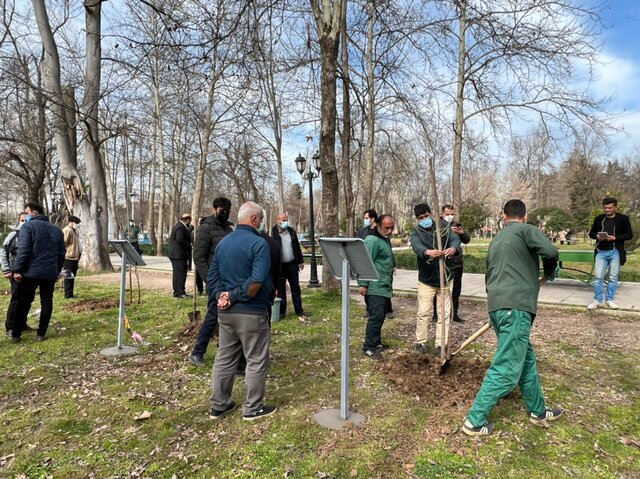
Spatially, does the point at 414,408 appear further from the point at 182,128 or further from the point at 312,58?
the point at 182,128

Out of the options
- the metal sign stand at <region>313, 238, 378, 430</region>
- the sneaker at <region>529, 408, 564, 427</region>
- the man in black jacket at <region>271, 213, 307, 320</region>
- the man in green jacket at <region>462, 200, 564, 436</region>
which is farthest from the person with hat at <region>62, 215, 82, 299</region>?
the sneaker at <region>529, 408, 564, 427</region>

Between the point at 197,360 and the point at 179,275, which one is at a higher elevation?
the point at 179,275

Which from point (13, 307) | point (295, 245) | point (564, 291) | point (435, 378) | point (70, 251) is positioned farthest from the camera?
point (564, 291)

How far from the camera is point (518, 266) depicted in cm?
333

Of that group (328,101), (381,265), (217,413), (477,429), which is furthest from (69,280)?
(477,429)

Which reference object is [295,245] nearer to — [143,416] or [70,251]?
[143,416]

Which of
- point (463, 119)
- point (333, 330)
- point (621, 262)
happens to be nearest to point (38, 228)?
point (333, 330)

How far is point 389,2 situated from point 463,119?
8044mm

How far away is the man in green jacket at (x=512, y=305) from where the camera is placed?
3283 mm

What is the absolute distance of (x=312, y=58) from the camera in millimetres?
9625

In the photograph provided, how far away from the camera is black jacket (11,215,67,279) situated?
19.0 ft

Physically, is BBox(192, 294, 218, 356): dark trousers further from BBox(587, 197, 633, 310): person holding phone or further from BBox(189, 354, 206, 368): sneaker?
BBox(587, 197, 633, 310): person holding phone

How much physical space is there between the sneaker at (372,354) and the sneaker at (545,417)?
76.5 inches

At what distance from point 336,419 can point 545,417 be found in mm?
1769
